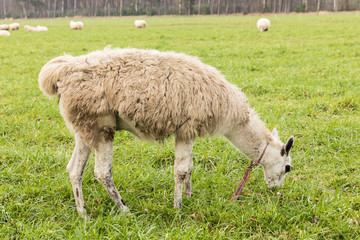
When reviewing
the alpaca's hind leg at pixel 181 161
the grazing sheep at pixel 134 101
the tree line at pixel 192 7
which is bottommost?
the alpaca's hind leg at pixel 181 161

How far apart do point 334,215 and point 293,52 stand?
10.3 metres

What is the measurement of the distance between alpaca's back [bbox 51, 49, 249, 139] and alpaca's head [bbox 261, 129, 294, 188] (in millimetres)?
760

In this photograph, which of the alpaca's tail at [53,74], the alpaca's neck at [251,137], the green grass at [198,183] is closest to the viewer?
the green grass at [198,183]

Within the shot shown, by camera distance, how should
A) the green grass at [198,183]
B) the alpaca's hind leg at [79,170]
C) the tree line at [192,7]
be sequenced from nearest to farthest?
the green grass at [198,183] → the alpaca's hind leg at [79,170] → the tree line at [192,7]

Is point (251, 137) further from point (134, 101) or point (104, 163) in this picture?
point (104, 163)

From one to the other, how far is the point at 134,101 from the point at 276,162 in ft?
6.09

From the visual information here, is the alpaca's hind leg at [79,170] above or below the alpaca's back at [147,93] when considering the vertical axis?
below

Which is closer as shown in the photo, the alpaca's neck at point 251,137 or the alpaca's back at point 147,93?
the alpaca's back at point 147,93

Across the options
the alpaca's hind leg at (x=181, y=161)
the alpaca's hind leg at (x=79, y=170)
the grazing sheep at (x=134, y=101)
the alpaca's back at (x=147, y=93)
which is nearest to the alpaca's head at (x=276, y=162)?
the grazing sheep at (x=134, y=101)

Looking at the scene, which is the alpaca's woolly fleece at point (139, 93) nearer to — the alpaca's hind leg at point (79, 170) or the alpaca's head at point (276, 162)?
the alpaca's hind leg at point (79, 170)

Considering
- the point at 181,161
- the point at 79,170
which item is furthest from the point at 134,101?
the point at 79,170

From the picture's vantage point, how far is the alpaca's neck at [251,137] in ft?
12.2

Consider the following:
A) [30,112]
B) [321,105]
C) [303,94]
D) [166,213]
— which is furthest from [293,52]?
[166,213]

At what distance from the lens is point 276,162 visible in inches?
149
